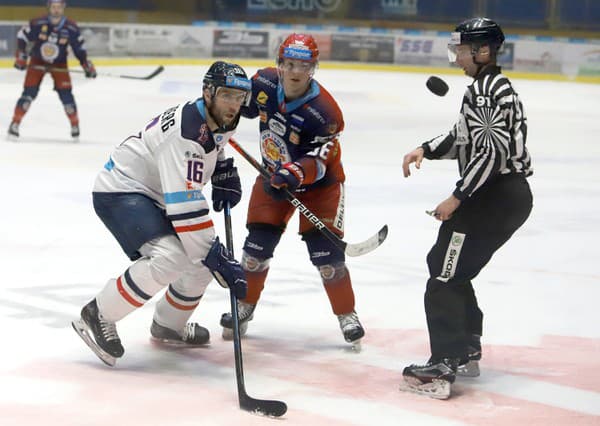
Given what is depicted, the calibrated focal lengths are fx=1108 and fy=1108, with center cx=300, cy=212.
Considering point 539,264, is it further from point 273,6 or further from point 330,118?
point 273,6

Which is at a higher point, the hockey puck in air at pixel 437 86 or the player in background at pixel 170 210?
the hockey puck in air at pixel 437 86

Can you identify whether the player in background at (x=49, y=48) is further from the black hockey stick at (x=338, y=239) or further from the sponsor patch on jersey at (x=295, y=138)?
the black hockey stick at (x=338, y=239)

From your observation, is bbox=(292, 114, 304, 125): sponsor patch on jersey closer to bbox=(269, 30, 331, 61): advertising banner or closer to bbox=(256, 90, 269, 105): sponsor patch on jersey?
bbox=(256, 90, 269, 105): sponsor patch on jersey

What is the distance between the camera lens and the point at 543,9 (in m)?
18.3

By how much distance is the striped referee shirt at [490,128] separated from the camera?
3.06 m

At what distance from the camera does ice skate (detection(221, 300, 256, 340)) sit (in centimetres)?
378

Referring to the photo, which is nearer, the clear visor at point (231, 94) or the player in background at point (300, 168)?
the clear visor at point (231, 94)

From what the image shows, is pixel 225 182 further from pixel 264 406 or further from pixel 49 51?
pixel 49 51

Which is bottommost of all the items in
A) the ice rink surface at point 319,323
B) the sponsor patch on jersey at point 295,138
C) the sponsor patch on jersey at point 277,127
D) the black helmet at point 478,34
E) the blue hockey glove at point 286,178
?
the ice rink surface at point 319,323

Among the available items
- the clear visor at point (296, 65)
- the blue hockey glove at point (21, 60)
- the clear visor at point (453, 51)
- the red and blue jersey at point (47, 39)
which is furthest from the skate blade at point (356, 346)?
the blue hockey glove at point (21, 60)

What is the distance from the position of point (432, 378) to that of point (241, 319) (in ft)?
2.82

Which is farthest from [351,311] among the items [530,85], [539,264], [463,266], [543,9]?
[543,9]

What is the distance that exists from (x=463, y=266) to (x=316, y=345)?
0.75 meters

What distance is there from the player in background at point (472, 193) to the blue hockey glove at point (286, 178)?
398 mm
